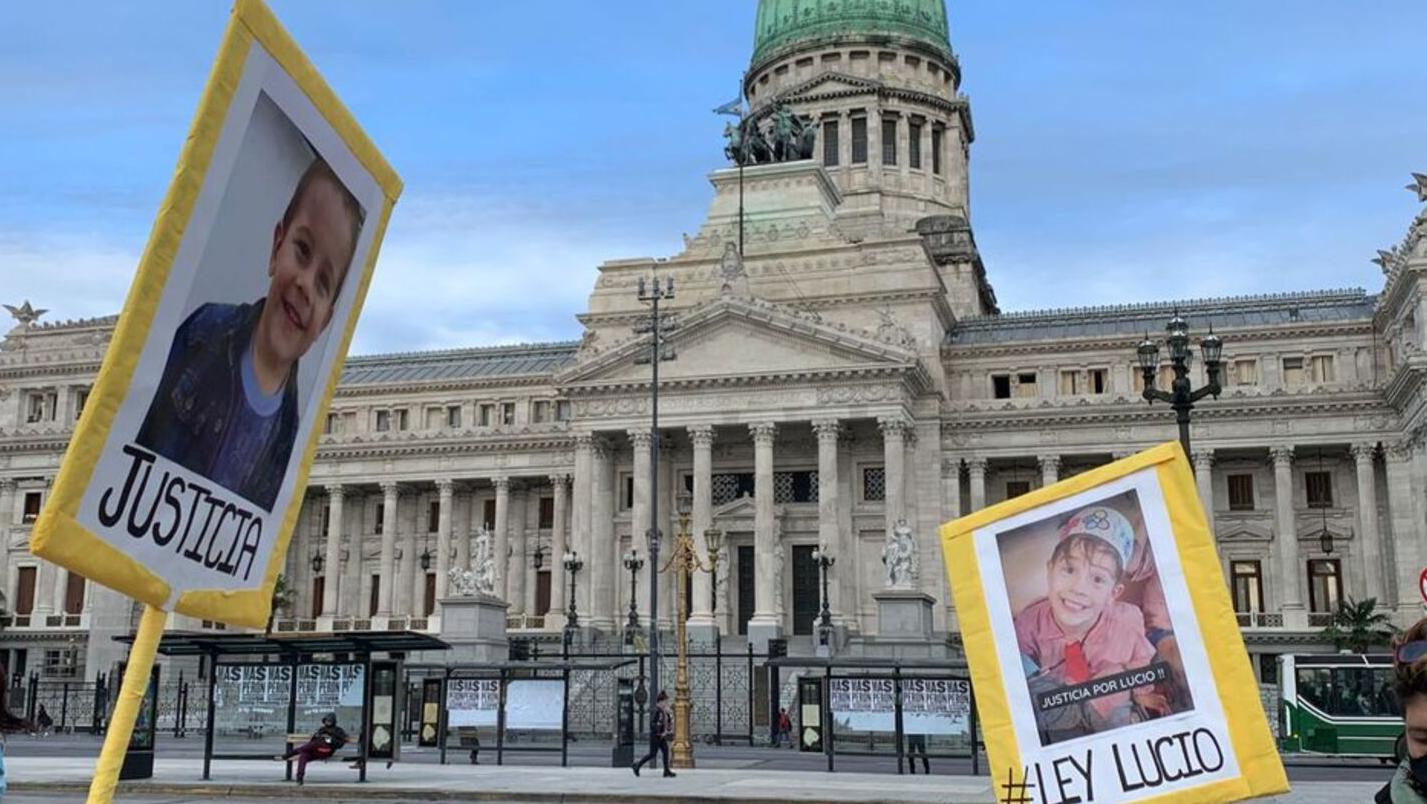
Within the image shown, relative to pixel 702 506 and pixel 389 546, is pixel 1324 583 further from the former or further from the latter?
pixel 389 546

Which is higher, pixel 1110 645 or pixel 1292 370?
pixel 1292 370

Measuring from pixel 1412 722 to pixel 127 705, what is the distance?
390 cm

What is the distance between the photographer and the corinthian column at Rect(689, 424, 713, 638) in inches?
2319

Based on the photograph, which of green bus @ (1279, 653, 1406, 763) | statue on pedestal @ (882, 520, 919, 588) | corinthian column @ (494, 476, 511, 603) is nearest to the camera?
green bus @ (1279, 653, 1406, 763)

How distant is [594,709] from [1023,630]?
41281 mm

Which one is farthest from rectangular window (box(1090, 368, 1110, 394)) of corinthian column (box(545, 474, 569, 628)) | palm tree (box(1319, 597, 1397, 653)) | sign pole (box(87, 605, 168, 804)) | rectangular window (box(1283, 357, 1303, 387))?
sign pole (box(87, 605, 168, 804))

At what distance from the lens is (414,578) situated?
73062 mm

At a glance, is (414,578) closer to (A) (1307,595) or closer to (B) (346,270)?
(A) (1307,595)

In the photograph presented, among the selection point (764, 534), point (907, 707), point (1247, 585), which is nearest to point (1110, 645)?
point (907, 707)

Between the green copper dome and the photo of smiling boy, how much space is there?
3414 inches

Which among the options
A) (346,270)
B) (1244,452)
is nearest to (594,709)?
(1244,452)

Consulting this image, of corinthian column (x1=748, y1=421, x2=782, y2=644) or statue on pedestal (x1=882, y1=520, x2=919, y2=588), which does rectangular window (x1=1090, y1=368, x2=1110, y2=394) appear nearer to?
corinthian column (x1=748, y1=421, x2=782, y2=644)

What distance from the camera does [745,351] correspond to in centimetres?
6072

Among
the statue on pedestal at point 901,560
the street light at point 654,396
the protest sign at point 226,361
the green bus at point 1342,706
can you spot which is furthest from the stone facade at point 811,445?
the protest sign at point 226,361
